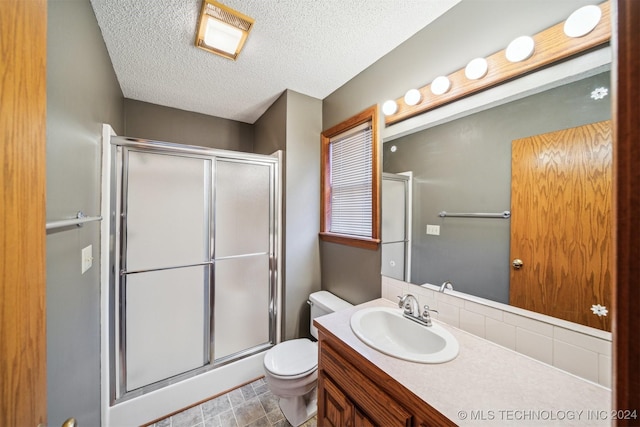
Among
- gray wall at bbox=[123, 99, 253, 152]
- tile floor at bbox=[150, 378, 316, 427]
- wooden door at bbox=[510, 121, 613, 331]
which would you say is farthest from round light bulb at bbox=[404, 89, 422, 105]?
tile floor at bbox=[150, 378, 316, 427]

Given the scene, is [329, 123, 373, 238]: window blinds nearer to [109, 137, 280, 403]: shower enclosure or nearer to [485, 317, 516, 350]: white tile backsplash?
[109, 137, 280, 403]: shower enclosure

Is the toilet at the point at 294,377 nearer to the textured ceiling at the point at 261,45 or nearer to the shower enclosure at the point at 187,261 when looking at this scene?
the shower enclosure at the point at 187,261

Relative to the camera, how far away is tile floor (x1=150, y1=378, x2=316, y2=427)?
158 centimetres

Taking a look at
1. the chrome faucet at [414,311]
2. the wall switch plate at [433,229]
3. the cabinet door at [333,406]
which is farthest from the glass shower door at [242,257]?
the wall switch plate at [433,229]

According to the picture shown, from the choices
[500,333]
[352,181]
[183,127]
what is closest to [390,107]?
[352,181]

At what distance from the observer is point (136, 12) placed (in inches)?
50.1

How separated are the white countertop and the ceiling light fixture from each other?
187 centimetres

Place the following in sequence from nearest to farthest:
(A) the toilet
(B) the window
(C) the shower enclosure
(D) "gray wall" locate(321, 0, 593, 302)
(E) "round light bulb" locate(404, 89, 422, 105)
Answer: (D) "gray wall" locate(321, 0, 593, 302) < (E) "round light bulb" locate(404, 89, 422, 105) < (A) the toilet < (C) the shower enclosure < (B) the window

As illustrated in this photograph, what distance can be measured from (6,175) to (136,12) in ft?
4.85

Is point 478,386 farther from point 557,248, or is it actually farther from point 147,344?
point 147,344

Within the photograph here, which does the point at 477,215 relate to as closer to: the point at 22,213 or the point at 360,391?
the point at 360,391

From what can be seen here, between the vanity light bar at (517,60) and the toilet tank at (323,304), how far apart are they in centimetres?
152

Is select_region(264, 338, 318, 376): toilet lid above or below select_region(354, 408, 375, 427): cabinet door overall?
below

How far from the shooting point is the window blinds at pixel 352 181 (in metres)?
1.80
